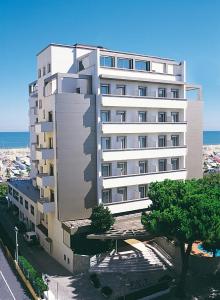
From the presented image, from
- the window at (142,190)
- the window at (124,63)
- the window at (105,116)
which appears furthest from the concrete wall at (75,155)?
the window at (142,190)

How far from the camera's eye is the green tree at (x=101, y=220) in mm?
34094

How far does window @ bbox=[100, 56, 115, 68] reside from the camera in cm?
3766

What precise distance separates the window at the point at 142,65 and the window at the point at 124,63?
0.86m

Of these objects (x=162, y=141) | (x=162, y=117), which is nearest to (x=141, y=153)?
(x=162, y=141)

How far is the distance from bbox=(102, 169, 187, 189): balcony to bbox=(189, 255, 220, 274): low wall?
10.8 meters

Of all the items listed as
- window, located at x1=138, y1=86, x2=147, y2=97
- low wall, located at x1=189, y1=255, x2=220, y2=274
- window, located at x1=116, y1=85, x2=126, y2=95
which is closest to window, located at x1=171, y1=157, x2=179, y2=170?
window, located at x1=138, y1=86, x2=147, y2=97

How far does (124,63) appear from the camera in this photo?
3956cm

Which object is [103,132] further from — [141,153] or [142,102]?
[142,102]

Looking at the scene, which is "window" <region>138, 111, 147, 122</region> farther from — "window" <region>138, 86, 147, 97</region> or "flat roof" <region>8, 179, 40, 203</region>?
"flat roof" <region>8, 179, 40, 203</region>

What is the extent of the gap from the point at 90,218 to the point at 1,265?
1177cm

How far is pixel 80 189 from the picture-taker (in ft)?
121

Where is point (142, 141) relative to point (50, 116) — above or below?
below

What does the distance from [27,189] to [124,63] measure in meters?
27.0

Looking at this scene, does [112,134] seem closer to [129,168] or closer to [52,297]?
[129,168]
